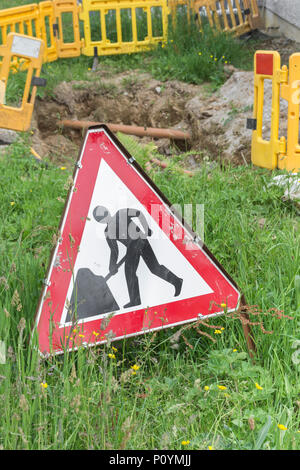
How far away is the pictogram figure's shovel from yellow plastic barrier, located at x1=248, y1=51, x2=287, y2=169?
125 inches

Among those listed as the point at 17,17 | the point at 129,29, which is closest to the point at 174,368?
the point at 17,17

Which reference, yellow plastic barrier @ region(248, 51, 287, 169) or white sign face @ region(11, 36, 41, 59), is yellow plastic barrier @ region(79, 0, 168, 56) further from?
yellow plastic barrier @ region(248, 51, 287, 169)

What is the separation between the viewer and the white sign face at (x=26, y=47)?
6.85 m

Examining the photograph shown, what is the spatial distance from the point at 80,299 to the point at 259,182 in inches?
102

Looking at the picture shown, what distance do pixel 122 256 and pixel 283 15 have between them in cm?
1025

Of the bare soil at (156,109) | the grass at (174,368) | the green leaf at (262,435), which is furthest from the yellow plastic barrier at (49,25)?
the green leaf at (262,435)

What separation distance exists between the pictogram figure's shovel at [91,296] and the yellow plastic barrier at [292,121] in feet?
9.62

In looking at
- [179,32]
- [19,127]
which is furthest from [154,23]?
[19,127]

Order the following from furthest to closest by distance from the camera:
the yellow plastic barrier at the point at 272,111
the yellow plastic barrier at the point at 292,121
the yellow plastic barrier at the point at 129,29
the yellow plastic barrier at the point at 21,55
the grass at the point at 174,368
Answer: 1. the yellow plastic barrier at the point at 129,29
2. the yellow plastic barrier at the point at 21,55
3. the yellow plastic barrier at the point at 272,111
4. the yellow plastic barrier at the point at 292,121
5. the grass at the point at 174,368

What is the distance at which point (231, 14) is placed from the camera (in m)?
11.9

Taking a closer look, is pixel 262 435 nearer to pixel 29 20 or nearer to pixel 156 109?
pixel 156 109

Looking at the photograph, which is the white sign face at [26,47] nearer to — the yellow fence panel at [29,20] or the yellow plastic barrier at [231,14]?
the yellow fence panel at [29,20]

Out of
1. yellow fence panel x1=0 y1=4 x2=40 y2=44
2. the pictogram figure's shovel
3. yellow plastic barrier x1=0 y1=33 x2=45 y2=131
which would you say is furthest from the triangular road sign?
yellow fence panel x1=0 y1=4 x2=40 y2=44

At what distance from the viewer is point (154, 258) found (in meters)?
2.60
